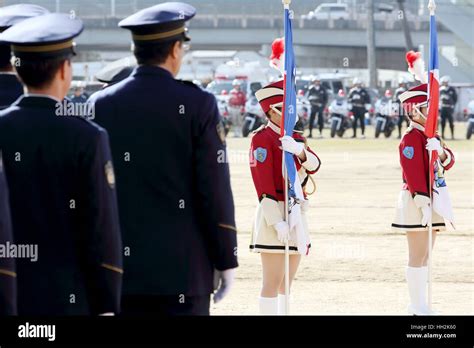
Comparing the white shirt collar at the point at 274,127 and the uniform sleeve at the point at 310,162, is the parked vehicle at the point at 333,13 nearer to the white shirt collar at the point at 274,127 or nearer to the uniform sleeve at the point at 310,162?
the uniform sleeve at the point at 310,162

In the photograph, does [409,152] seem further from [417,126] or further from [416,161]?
[417,126]

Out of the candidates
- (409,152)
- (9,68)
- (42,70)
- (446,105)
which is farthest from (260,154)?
(446,105)

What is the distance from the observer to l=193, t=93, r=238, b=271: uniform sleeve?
5.67 m

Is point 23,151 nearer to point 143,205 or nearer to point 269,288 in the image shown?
point 143,205

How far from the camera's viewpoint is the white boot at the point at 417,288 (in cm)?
995

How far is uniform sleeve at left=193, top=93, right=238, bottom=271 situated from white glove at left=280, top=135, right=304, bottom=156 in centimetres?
291

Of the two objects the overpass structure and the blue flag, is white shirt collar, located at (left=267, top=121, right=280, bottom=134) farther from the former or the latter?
the overpass structure

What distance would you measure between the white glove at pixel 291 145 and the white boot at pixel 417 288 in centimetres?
178

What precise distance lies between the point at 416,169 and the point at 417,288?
0.89 meters

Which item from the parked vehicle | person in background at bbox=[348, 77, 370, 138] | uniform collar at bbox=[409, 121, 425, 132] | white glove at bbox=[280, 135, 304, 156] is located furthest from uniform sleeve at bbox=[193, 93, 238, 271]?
the parked vehicle

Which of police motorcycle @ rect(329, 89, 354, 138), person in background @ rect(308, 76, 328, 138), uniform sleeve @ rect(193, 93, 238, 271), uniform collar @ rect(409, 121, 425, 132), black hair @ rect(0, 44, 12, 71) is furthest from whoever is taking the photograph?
person in background @ rect(308, 76, 328, 138)

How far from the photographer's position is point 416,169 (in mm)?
9922

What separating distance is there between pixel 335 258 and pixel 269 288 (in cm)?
439

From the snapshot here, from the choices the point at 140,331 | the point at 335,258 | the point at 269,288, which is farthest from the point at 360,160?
the point at 140,331
